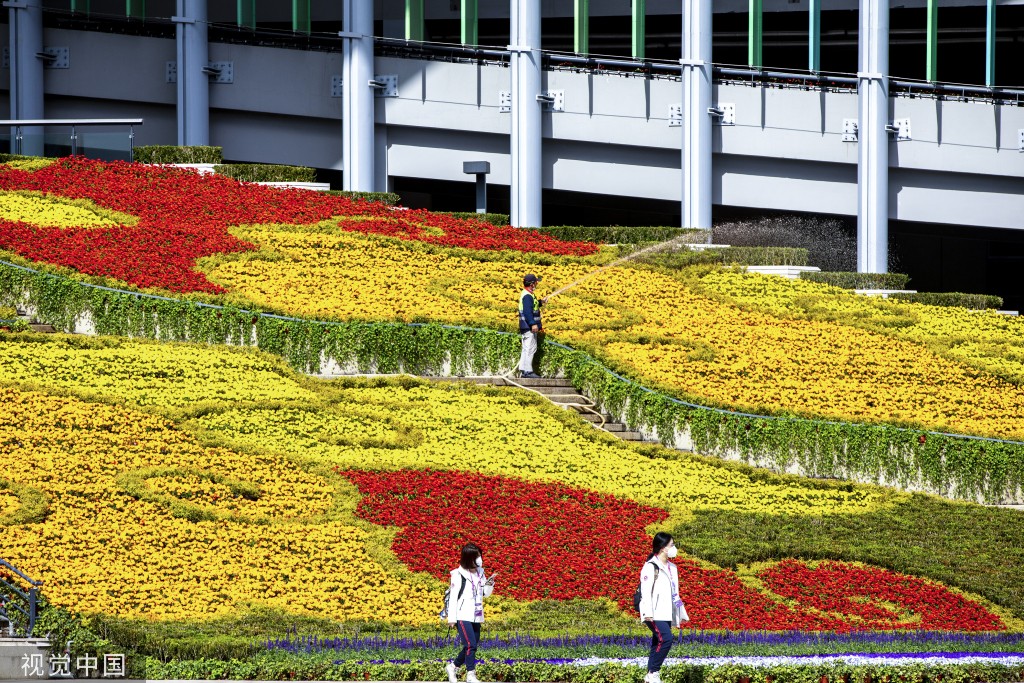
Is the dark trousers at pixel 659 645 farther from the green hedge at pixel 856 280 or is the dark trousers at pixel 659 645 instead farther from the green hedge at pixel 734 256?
the green hedge at pixel 856 280

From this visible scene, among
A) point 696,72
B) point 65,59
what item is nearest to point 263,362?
point 696,72

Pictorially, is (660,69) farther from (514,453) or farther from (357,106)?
(514,453)

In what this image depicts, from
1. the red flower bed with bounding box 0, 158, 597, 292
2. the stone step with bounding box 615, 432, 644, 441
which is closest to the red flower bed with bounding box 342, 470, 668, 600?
the stone step with bounding box 615, 432, 644, 441

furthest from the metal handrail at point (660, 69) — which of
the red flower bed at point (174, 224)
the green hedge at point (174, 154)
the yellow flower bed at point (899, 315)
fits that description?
the yellow flower bed at point (899, 315)

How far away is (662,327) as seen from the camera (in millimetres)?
26203

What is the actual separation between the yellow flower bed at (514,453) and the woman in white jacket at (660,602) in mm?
6662

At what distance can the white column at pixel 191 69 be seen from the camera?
4072cm

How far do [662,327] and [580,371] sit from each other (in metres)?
2.71

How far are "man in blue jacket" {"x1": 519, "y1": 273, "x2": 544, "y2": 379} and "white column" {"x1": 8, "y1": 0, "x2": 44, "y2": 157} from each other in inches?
904

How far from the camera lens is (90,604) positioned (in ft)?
50.2

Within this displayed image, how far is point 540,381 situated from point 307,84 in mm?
19022

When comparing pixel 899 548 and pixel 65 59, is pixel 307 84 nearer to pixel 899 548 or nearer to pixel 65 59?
pixel 65 59

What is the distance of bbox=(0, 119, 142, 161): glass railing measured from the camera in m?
34.4

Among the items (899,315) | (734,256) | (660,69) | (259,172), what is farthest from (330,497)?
(660,69)
